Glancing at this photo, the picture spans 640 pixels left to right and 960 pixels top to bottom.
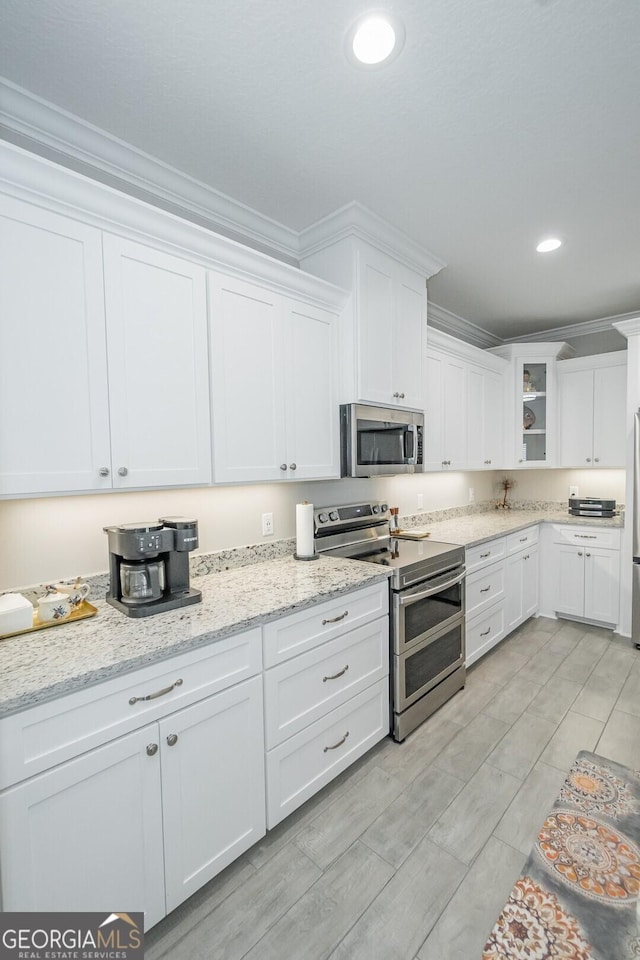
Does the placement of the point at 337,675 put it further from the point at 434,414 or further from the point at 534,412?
the point at 534,412

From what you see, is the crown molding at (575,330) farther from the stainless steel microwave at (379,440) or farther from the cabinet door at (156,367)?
the cabinet door at (156,367)

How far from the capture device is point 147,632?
143 centimetres

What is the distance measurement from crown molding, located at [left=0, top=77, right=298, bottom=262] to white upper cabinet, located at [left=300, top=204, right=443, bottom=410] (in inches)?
12.8

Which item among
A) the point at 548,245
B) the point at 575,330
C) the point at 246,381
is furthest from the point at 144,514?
the point at 575,330

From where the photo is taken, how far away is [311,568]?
Result: 2.21 metres

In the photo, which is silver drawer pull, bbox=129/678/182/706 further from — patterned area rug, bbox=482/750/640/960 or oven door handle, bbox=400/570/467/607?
oven door handle, bbox=400/570/467/607

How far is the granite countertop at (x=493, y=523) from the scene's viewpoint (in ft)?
10.2

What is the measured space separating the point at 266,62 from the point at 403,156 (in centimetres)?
70

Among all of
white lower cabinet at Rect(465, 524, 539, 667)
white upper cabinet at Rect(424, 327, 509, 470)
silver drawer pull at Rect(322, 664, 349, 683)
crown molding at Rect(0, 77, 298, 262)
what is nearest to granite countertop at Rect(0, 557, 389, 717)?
silver drawer pull at Rect(322, 664, 349, 683)

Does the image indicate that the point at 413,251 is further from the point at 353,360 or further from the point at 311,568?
the point at 311,568

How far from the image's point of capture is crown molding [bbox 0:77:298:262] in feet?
5.22

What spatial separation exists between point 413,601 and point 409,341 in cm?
161

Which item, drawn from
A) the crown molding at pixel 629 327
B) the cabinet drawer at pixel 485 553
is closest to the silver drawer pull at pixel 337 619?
the cabinet drawer at pixel 485 553

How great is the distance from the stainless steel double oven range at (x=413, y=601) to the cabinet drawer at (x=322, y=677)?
5.3 inches
